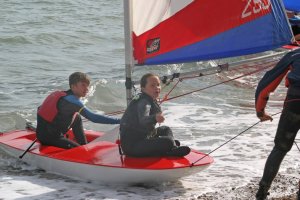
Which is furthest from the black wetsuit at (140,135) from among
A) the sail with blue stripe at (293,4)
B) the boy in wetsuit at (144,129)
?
the sail with blue stripe at (293,4)

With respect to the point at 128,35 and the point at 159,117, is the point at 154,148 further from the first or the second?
the point at 128,35

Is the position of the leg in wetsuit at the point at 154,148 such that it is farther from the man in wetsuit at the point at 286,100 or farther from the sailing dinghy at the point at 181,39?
the man in wetsuit at the point at 286,100

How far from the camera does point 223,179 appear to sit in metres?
5.53

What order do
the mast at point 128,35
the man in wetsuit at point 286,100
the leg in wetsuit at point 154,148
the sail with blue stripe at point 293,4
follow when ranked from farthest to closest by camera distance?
the sail with blue stripe at point 293,4 → the leg in wetsuit at point 154,148 → the mast at point 128,35 → the man in wetsuit at point 286,100

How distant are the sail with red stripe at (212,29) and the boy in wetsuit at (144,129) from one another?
0.75 ft

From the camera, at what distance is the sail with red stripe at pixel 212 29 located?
5.13m

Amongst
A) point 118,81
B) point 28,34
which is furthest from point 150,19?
point 28,34

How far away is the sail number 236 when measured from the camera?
17.1 ft

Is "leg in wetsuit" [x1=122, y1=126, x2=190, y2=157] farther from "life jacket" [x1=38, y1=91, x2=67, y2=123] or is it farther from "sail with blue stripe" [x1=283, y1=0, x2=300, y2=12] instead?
"sail with blue stripe" [x1=283, y1=0, x2=300, y2=12]

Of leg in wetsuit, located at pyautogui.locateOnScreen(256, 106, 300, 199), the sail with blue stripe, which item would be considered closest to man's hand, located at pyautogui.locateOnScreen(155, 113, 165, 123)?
leg in wetsuit, located at pyautogui.locateOnScreen(256, 106, 300, 199)

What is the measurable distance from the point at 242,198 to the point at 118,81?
6.53 meters

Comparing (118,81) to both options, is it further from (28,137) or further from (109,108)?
(28,137)

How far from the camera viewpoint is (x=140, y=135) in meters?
5.14

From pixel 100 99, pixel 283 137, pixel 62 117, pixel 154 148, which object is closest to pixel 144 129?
pixel 154 148
